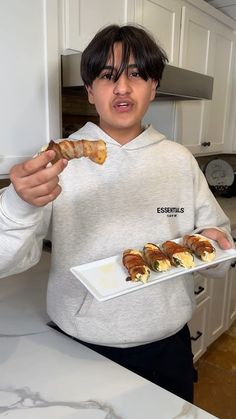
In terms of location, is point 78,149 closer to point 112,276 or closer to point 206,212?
point 112,276

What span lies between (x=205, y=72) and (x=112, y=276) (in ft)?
5.67

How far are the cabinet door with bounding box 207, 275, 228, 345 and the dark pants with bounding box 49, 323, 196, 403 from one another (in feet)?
3.55

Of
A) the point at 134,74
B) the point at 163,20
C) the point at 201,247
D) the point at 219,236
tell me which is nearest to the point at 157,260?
the point at 201,247

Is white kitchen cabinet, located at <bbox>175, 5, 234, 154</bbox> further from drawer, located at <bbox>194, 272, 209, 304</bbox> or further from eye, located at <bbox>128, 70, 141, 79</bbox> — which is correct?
eye, located at <bbox>128, 70, 141, 79</bbox>

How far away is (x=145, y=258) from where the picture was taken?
2.56ft

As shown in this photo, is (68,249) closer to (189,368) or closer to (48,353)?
(48,353)

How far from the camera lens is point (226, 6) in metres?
2.07

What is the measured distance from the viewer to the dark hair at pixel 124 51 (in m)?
0.81

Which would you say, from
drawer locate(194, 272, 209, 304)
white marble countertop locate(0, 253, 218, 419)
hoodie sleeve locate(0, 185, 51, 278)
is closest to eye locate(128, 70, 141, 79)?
hoodie sleeve locate(0, 185, 51, 278)

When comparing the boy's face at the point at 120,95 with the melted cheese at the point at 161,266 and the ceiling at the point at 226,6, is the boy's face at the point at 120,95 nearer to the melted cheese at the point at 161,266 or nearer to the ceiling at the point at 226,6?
the melted cheese at the point at 161,266

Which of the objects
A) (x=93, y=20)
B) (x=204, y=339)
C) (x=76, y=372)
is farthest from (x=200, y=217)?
(x=204, y=339)

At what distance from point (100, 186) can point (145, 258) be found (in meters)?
0.21

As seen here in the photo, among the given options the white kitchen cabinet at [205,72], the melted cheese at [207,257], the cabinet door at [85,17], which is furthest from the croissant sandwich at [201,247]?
the white kitchen cabinet at [205,72]

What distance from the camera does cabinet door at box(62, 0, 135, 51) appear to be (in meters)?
1.17
